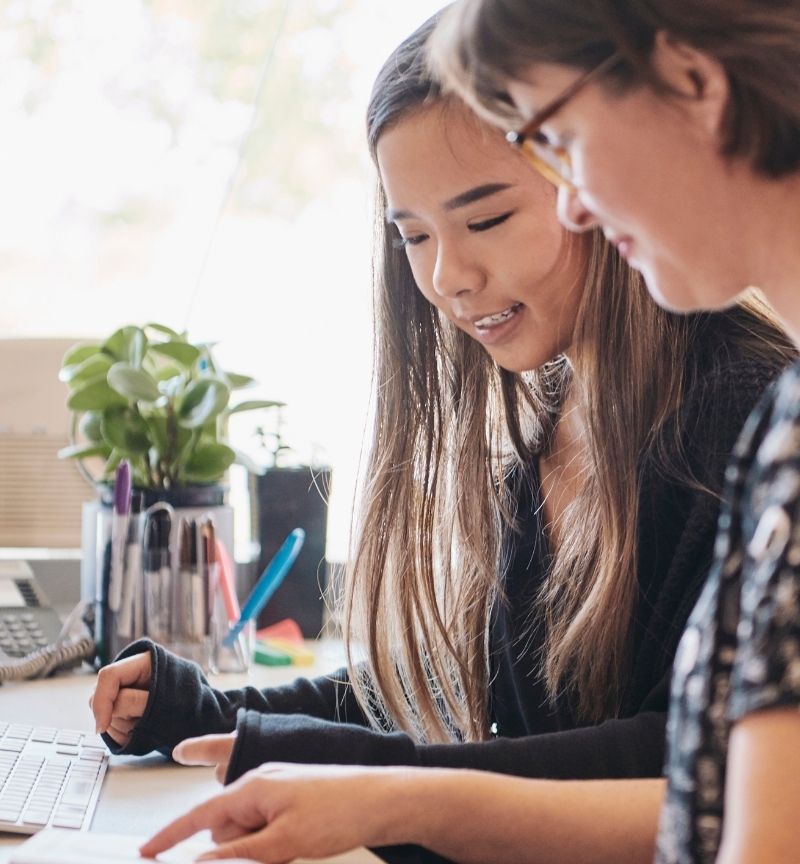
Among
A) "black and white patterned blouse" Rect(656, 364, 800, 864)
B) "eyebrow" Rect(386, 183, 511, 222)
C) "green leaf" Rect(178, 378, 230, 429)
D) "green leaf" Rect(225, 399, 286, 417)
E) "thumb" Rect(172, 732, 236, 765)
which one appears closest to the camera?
"black and white patterned blouse" Rect(656, 364, 800, 864)

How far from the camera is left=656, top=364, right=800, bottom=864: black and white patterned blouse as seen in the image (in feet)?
1.57

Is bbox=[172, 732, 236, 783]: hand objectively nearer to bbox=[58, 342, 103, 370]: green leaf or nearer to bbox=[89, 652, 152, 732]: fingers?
bbox=[89, 652, 152, 732]: fingers

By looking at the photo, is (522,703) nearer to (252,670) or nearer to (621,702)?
(621,702)

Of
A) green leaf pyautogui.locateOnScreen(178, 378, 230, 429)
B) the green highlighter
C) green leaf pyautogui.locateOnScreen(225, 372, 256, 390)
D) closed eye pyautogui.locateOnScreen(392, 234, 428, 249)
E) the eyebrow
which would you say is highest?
→ the eyebrow

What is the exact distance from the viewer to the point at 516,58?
0.64m

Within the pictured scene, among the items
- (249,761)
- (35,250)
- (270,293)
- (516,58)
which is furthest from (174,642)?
(35,250)

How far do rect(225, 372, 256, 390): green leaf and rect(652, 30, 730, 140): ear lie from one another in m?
1.12

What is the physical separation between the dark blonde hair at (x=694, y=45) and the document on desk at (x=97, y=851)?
47 cm

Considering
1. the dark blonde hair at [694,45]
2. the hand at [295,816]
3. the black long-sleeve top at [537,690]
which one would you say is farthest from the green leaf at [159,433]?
the dark blonde hair at [694,45]

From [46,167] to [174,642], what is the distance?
167 centimetres

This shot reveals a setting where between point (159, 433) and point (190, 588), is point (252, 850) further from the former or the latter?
point (159, 433)

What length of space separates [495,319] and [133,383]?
560mm

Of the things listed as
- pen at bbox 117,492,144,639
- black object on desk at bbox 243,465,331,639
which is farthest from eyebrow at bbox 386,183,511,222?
black object on desk at bbox 243,465,331,639

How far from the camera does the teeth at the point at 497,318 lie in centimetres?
111
